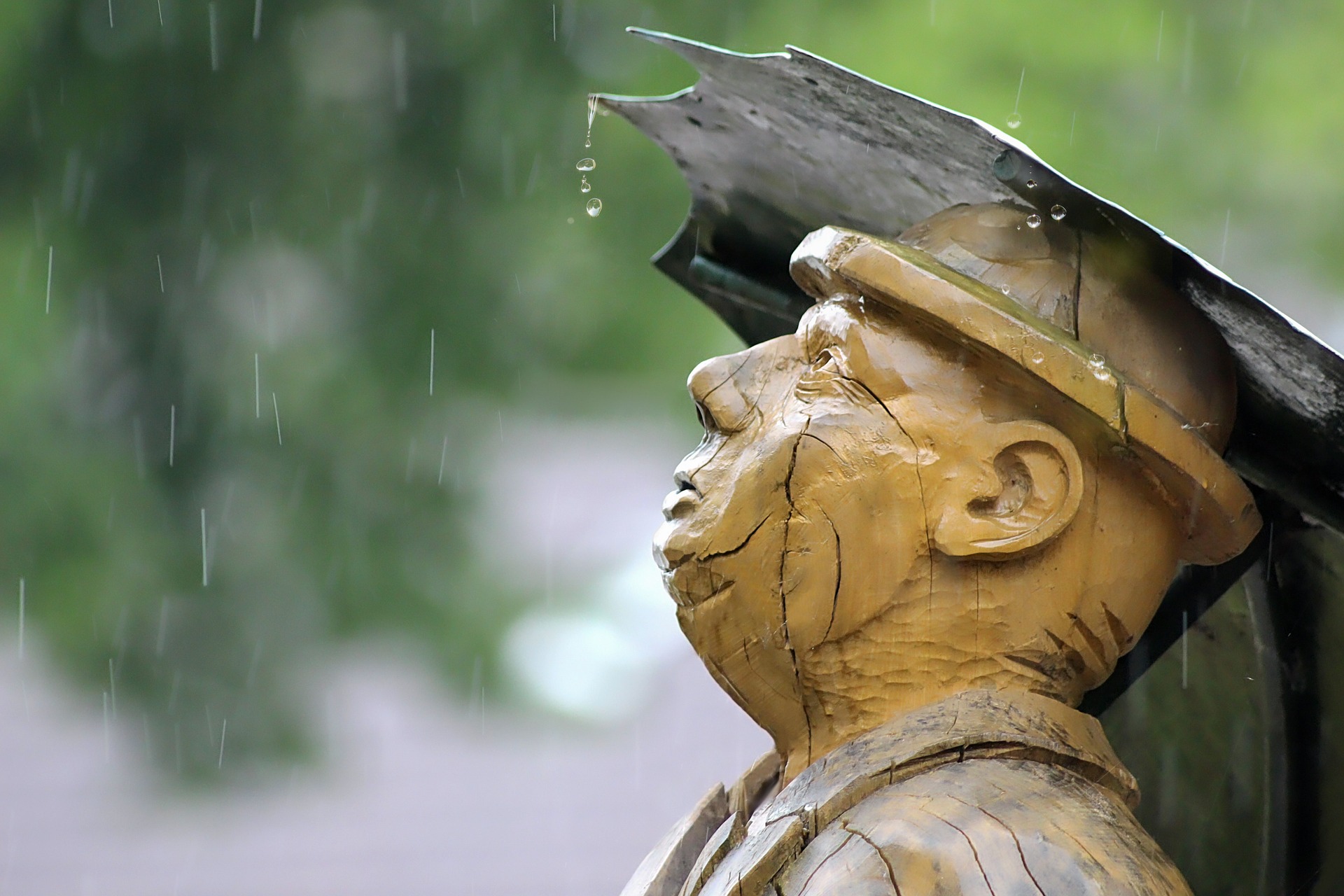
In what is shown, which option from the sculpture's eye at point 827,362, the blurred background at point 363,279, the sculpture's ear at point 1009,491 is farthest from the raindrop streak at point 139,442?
the sculpture's ear at point 1009,491

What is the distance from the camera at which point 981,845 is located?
1.39 m

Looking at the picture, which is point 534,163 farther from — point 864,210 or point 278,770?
point 864,210

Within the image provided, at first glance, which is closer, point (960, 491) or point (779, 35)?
point (960, 491)

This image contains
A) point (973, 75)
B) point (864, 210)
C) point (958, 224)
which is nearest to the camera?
point (958, 224)

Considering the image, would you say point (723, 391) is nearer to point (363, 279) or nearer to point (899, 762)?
point (899, 762)

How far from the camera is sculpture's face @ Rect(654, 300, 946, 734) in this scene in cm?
160

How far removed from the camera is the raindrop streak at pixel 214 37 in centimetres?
458

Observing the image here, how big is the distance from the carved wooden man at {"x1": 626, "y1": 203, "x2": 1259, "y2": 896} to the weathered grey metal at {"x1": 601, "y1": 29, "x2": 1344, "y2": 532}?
80 mm

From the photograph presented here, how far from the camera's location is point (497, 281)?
475 centimetres

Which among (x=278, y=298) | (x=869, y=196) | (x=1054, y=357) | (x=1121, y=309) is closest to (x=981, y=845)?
(x=1054, y=357)

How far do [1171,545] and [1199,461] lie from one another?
13cm

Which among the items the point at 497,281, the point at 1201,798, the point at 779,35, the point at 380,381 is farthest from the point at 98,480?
the point at 1201,798

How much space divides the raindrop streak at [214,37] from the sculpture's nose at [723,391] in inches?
133

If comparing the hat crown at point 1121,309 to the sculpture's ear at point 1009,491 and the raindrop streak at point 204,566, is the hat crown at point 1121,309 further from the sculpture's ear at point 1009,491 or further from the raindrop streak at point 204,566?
the raindrop streak at point 204,566
